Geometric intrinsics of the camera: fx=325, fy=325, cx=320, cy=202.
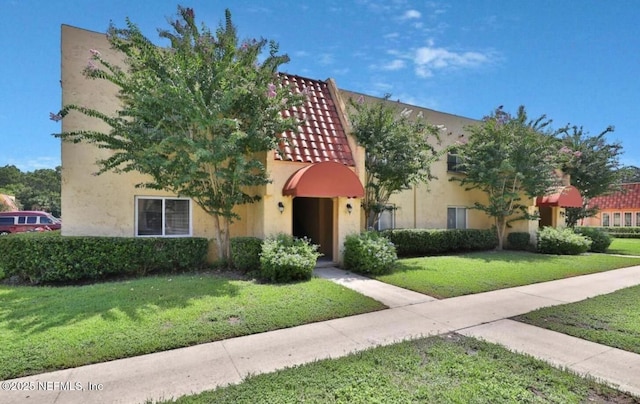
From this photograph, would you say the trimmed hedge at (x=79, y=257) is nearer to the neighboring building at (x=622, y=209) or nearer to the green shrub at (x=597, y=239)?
the green shrub at (x=597, y=239)

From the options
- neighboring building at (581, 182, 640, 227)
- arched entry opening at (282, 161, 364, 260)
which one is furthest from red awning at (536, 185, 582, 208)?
neighboring building at (581, 182, 640, 227)

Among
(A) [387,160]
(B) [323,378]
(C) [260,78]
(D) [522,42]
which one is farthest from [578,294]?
(C) [260,78]

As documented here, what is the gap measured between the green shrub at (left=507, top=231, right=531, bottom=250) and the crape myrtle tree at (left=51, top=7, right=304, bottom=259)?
15.2 m

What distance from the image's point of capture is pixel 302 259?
9.95 metres

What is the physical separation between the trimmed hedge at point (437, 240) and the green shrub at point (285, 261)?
562 cm

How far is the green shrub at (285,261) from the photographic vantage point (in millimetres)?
9719

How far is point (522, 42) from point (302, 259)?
12.9 metres

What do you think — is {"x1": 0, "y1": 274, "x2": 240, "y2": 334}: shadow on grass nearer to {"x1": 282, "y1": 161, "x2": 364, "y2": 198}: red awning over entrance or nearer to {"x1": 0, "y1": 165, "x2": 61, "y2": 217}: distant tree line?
{"x1": 282, "y1": 161, "x2": 364, "y2": 198}: red awning over entrance

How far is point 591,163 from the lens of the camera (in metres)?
21.0

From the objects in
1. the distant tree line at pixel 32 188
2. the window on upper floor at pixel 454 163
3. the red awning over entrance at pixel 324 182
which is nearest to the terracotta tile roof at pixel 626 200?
the window on upper floor at pixel 454 163

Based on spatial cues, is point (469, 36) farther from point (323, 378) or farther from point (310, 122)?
point (323, 378)

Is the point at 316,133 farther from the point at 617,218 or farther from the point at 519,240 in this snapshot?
the point at 617,218

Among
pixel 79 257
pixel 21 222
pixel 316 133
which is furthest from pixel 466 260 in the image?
pixel 21 222

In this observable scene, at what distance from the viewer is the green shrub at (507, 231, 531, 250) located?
18422mm
